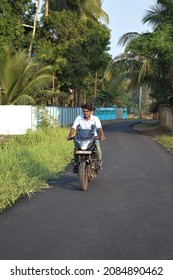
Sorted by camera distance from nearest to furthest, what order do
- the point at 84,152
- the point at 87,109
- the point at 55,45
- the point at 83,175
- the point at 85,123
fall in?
the point at 83,175 < the point at 84,152 < the point at 87,109 < the point at 85,123 < the point at 55,45

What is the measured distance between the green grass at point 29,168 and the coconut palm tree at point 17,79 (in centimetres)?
764

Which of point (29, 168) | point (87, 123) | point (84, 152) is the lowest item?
point (29, 168)

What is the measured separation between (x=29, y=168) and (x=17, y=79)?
47.6ft

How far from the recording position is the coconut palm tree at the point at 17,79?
23234 millimetres

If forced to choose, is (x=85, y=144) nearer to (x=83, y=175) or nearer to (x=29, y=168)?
(x=83, y=175)

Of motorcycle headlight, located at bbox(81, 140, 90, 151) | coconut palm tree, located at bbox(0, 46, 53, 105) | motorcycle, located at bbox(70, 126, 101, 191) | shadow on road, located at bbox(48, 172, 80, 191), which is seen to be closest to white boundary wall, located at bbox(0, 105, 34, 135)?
coconut palm tree, located at bbox(0, 46, 53, 105)

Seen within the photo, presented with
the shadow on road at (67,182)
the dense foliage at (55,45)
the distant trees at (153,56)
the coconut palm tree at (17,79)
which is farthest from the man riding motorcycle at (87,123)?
the dense foliage at (55,45)

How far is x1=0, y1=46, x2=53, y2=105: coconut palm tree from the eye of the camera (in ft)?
76.2

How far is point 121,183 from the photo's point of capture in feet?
30.0

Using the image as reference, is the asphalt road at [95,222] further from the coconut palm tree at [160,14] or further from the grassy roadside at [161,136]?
the coconut palm tree at [160,14]

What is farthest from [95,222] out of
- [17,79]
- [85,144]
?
[17,79]

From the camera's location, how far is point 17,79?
77.6 feet

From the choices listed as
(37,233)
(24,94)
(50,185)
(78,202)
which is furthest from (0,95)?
(37,233)

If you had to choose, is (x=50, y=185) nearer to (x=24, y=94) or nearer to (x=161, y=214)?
(x=161, y=214)
